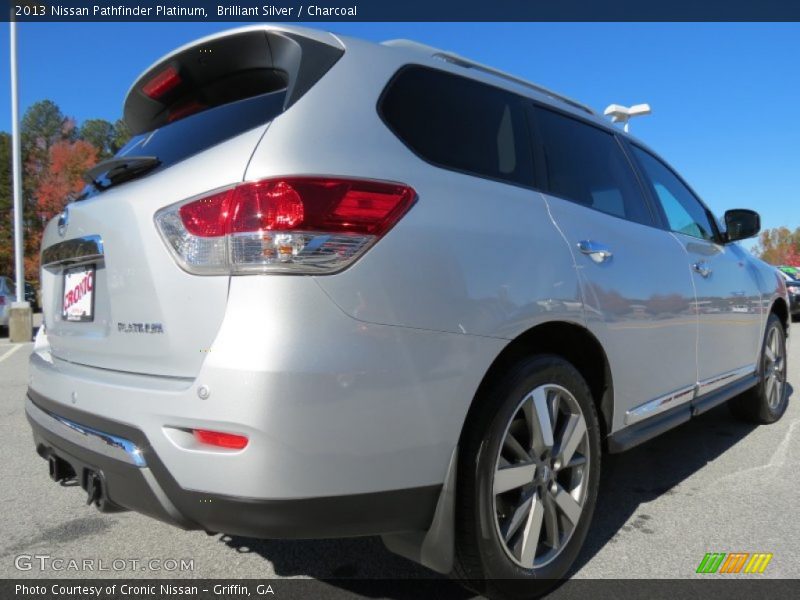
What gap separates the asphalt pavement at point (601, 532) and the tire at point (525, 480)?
0.29 m

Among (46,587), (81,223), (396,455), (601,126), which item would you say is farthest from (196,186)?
(601,126)

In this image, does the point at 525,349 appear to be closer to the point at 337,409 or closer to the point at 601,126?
the point at 337,409

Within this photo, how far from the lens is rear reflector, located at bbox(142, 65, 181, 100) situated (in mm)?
2385

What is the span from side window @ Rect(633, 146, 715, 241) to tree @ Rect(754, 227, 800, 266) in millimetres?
87965

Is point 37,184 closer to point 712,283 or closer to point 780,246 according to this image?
point 712,283

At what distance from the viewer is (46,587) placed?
7.45ft

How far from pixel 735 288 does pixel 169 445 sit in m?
3.44

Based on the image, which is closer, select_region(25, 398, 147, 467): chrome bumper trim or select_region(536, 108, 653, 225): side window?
select_region(25, 398, 147, 467): chrome bumper trim

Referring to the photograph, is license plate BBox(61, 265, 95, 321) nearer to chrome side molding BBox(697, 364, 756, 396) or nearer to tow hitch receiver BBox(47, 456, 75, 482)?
tow hitch receiver BBox(47, 456, 75, 482)

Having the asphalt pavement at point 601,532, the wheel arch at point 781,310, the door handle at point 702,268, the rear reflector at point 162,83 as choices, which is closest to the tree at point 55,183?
the asphalt pavement at point 601,532

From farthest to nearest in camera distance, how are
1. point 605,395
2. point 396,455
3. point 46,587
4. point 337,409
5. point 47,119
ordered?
point 47,119, point 605,395, point 46,587, point 396,455, point 337,409

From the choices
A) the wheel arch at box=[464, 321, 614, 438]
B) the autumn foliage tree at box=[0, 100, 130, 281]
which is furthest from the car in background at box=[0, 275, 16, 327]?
the autumn foliage tree at box=[0, 100, 130, 281]

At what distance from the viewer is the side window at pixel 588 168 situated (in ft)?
8.46

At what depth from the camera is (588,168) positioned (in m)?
2.84
